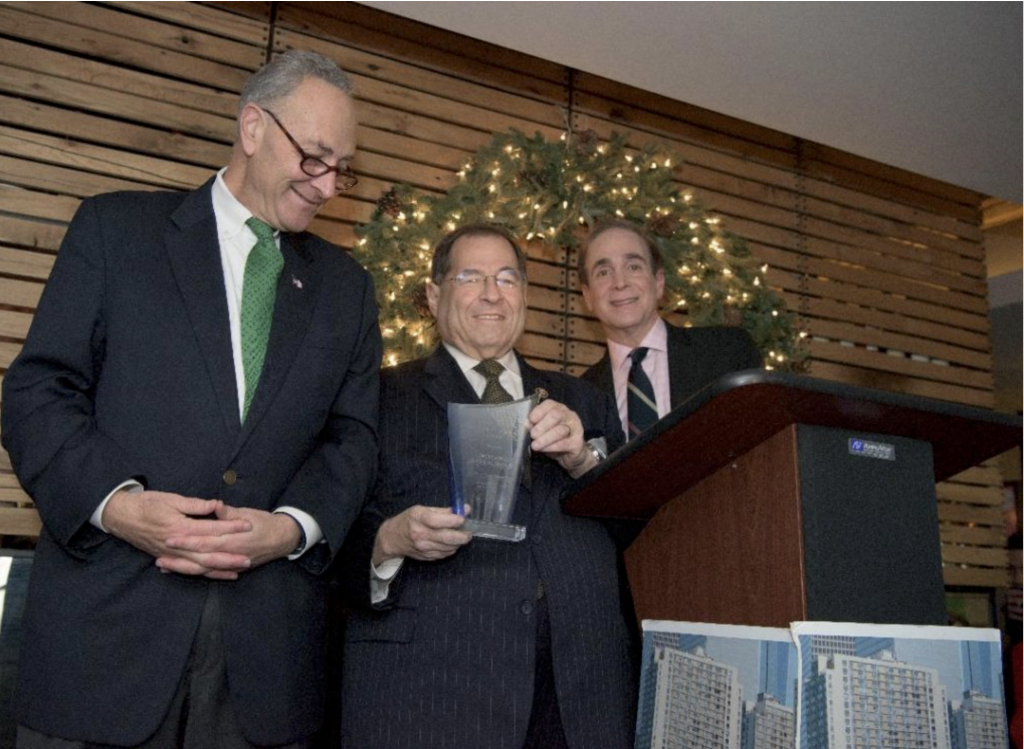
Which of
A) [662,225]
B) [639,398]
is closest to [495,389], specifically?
[639,398]

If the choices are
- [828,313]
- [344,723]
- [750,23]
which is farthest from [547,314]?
[344,723]

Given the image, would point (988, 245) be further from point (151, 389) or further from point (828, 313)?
point (151, 389)

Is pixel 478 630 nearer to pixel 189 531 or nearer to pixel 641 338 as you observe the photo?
pixel 189 531

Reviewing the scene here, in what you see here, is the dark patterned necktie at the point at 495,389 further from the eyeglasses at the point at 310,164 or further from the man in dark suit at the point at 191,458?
the eyeglasses at the point at 310,164

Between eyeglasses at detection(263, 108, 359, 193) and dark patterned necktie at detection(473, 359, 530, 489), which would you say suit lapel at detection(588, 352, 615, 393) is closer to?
dark patterned necktie at detection(473, 359, 530, 489)

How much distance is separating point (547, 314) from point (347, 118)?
247 cm

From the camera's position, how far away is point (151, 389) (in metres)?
1.68

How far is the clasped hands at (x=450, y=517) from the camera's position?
1.55m

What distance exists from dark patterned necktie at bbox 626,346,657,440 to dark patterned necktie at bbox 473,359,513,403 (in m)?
0.84

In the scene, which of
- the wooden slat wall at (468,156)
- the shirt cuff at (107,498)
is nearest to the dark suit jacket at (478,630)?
the shirt cuff at (107,498)

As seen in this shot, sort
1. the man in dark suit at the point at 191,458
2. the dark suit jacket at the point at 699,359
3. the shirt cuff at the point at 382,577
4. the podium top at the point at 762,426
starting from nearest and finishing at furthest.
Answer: the podium top at the point at 762,426 < the man in dark suit at the point at 191,458 < the shirt cuff at the point at 382,577 < the dark suit jacket at the point at 699,359

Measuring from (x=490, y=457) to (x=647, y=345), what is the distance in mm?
1661

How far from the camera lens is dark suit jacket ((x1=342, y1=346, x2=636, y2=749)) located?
67.5 inches

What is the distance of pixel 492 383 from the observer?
194cm
